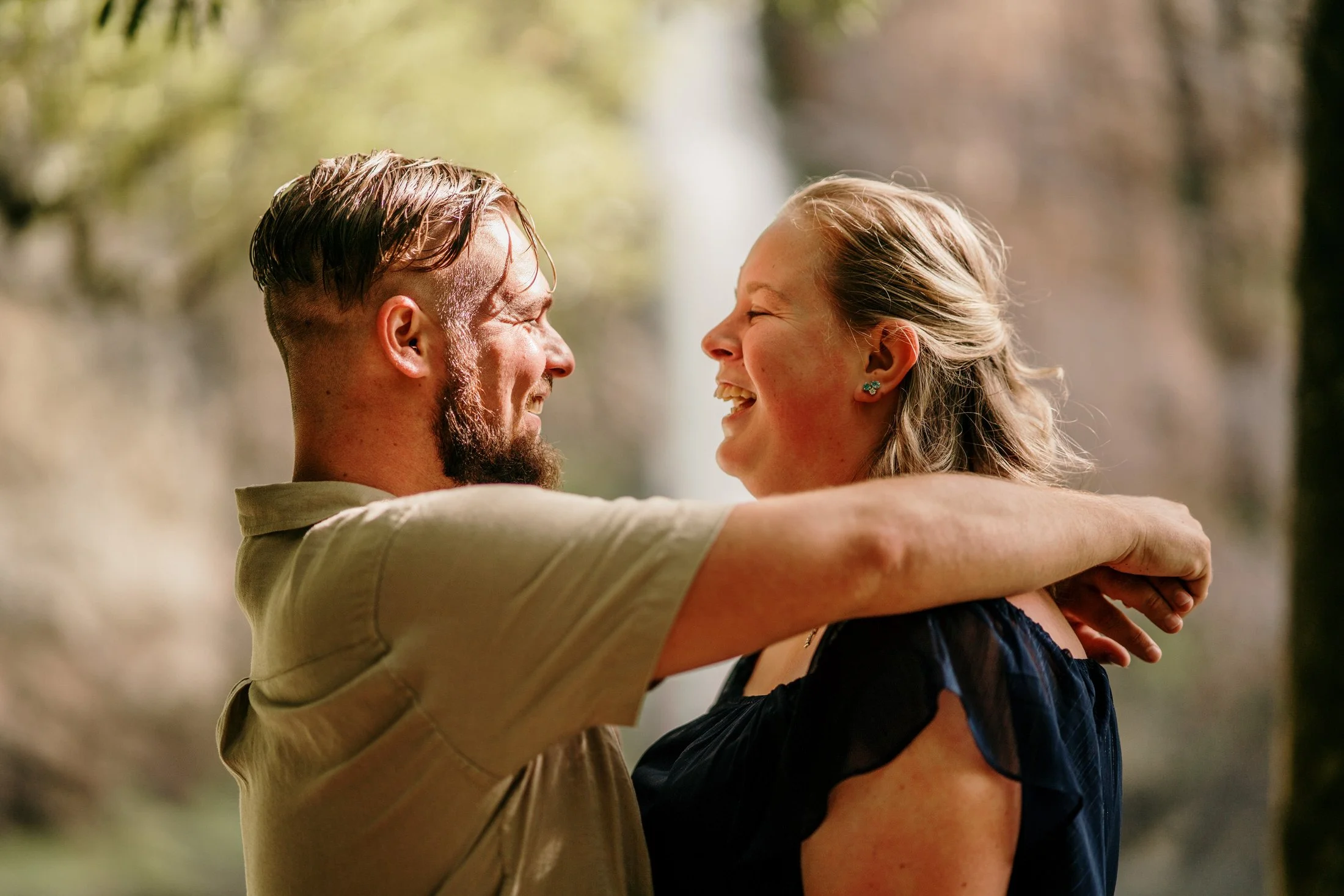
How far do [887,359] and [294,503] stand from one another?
97cm

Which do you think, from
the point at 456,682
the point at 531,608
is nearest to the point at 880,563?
the point at 531,608

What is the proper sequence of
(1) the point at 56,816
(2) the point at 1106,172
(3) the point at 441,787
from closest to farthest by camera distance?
(3) the point at 441,787 < (1) the point at 56,816 < (2) the point at 1106,172

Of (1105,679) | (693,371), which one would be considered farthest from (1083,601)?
(693,371)

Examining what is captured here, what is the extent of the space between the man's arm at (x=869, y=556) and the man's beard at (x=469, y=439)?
59 centimetres

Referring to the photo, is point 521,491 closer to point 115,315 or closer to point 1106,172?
point 115,315

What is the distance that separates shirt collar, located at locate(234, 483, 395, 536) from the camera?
1692 mm

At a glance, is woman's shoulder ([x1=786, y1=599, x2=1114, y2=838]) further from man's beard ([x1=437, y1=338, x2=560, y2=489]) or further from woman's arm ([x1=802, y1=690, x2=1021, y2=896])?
man's beard ([x1=437, y1=338, x2=560, y2=489])

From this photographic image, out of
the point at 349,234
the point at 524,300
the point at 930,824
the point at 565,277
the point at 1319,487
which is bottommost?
the point at 930,824

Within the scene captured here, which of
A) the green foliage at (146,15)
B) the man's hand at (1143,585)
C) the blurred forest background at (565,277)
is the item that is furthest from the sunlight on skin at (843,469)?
the blurred forest background at (565,277)

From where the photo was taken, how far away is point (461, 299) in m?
1.88

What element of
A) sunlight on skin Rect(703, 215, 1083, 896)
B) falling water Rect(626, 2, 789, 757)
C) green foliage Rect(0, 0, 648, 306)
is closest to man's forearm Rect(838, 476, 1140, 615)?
sunlight on skin Rect(703, 215, 1083, 896)

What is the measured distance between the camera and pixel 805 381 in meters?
2.03

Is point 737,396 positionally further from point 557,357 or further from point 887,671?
point 887,671

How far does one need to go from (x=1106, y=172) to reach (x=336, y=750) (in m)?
9.35
